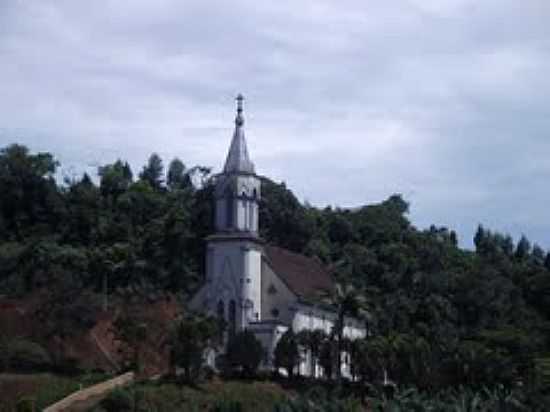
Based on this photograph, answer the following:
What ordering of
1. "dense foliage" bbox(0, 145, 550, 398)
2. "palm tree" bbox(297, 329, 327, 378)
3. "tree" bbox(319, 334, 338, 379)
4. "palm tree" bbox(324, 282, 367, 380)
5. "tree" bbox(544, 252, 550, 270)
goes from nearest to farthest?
1. "palm tree" bbox(324, 282, 367, 380)
2. "tree" bbox(319, 334, 338, 379)
3. "palm tree" bbox(297, 329, 327, 378)
4. "dense foliage" bbox(0, 145, 550, 398)
5. "tree" bbox(544, 252, 550, 270)

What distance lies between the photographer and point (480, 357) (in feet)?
224

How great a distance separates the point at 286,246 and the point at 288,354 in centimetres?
2703

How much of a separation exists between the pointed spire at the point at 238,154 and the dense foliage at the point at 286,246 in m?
9.28

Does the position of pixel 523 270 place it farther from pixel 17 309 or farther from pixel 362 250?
pixel 17 309

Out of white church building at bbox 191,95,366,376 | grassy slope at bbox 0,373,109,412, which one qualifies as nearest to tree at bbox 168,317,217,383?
grassy slope at bbox 0,373,109,412

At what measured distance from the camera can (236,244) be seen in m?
76.7

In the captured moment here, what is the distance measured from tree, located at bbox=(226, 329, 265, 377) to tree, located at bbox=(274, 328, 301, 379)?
5.22ft

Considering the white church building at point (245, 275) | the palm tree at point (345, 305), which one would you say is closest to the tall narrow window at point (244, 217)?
Result: the white church building at point (245, 275)

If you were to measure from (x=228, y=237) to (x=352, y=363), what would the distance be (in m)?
11.6

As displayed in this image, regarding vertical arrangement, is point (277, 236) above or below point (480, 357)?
above

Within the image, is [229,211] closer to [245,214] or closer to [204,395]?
[245,214]

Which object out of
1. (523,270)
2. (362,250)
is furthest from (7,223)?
(523,270)

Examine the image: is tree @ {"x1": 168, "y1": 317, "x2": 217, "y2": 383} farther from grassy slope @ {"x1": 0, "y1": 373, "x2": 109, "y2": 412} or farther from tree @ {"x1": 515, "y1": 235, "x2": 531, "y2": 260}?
tree @ {"x1": 515, "y1": 235, "x2": 531, "y2": 260}

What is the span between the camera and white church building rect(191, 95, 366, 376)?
75688mm
